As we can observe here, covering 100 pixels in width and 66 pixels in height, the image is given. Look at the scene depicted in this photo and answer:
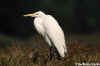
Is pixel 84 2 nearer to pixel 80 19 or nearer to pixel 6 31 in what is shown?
pixel 80 19

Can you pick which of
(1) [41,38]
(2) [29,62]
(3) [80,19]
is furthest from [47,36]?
(3) [80,19]

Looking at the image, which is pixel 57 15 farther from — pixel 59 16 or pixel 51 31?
pixel 51 31

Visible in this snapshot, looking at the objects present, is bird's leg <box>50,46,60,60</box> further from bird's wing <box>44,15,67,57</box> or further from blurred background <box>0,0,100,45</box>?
blurred background <box>0,0,100,45</box>

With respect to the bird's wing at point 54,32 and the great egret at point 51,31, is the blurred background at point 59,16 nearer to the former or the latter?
the great egret at point 51,31

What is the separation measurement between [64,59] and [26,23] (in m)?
14.4

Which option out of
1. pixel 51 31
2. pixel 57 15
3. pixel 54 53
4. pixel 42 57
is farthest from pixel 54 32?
pixel 57 15

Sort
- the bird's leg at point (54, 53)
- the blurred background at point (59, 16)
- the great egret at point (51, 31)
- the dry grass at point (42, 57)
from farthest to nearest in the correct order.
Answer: the blurred background at point (59, 16) → the great egret at point (51, 31) → the bird's leg at point (54, 53) → the dry grass at point (42, 57)

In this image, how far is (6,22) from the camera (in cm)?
2097

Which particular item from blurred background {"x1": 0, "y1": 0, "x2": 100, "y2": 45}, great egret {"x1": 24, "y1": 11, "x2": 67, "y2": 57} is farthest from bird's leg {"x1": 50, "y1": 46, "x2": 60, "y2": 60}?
blurred background {"x1": 0, "y1": 0, "x2": 100, "y2": 45}

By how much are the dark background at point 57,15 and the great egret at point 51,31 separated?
12.7 m

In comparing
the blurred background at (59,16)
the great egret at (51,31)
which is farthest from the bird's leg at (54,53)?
the blurred background at (59,16)

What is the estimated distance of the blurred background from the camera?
2038 centimetres

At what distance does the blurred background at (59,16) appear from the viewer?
2038cm

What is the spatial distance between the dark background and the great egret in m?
12.7
